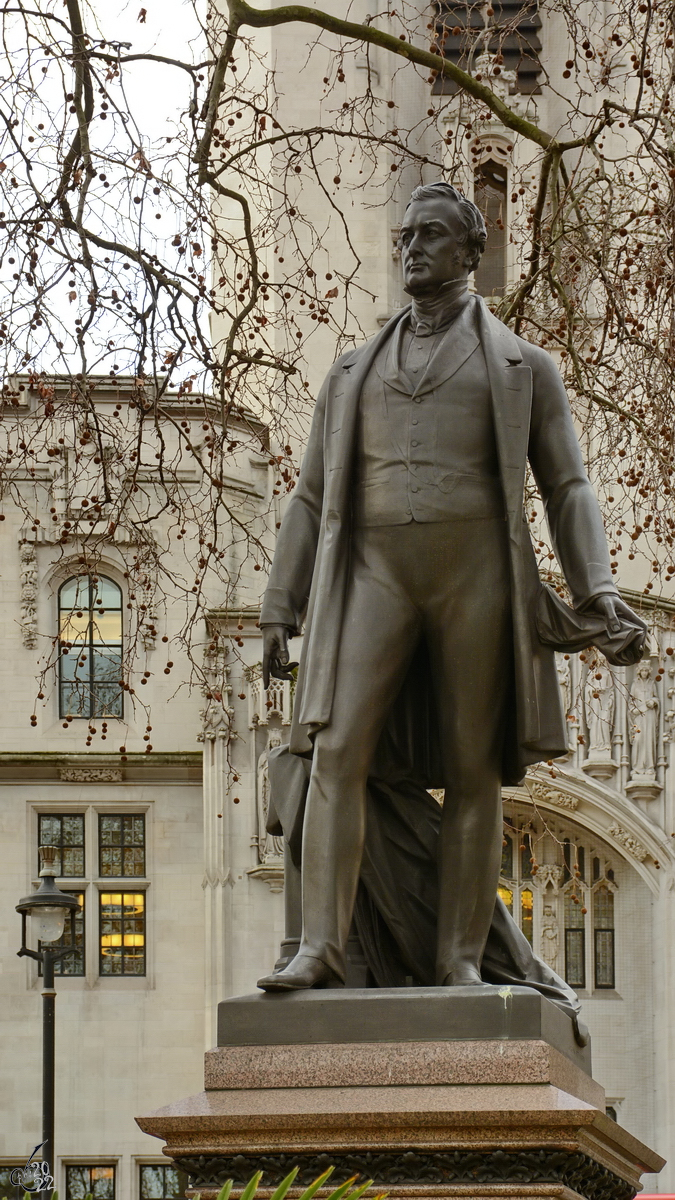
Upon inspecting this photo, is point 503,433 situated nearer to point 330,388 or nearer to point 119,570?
point 330,388

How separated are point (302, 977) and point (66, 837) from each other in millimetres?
24364

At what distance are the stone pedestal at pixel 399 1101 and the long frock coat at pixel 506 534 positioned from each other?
82 cm

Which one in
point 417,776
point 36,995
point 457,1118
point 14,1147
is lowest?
point 14,1147

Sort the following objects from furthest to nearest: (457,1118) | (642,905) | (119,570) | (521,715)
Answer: (119,570) → (642,905) → (521,715) → (457,1118)

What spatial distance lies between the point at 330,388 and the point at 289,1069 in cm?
202

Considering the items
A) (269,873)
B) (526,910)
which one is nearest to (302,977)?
(269,873)

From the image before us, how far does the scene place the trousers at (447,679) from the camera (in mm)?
6336

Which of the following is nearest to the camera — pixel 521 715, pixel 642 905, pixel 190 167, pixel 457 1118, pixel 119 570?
A: pixel 457 1118

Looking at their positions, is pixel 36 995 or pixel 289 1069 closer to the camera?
pixel 289 1069

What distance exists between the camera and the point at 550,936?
2831 cm

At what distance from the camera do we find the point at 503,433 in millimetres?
6449

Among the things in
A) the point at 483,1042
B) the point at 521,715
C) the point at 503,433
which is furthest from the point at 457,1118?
the point at 503,433

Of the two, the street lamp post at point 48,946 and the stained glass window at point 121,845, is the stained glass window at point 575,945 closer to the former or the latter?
the stained glass window at point 121,845

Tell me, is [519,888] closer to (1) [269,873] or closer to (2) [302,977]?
(1) [269,873]
